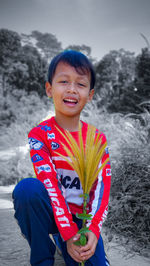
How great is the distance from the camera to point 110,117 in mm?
4387

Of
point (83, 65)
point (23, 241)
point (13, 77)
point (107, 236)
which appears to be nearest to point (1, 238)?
point (23, 241)

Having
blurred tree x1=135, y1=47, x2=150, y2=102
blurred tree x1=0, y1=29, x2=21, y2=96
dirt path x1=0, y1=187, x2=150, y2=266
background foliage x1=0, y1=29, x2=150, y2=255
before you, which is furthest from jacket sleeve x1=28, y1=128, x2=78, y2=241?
blurred tree x1=0, y1=29, x2=21, y2=96

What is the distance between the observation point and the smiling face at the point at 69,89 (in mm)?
1208

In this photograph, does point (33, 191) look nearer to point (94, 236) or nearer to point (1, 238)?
point (94, 236)

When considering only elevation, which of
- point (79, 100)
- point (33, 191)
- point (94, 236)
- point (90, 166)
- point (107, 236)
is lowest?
point (107, 236)

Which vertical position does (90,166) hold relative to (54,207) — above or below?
above

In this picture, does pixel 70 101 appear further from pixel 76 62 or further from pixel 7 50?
pixel 7 50

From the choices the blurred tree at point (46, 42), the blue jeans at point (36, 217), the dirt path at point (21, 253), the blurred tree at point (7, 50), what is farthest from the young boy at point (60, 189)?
the blurred tree at point (46, 42)

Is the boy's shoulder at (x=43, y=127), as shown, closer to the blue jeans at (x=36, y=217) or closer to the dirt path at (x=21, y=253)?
the blue jeans at (x=36, y=217)

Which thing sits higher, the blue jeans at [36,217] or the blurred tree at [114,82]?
the blurred tree at [114,82]

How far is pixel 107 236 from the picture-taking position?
1.70 meters

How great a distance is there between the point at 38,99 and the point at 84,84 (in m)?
13.6

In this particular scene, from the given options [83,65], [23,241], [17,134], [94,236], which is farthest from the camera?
[17,134]

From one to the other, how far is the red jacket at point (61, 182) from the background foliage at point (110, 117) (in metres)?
0.65
